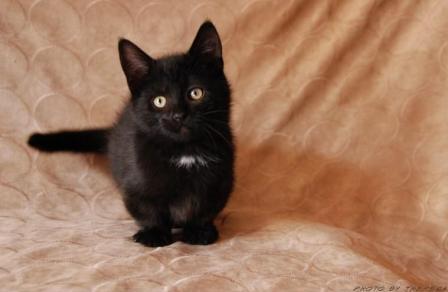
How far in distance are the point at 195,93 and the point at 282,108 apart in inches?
21.0

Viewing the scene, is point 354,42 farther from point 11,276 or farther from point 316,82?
point 11,276

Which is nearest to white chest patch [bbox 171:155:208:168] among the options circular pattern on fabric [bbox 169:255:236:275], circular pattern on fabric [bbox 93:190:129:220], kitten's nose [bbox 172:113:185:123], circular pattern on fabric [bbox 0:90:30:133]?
kitten's nose [bbox 172:113:185:123]

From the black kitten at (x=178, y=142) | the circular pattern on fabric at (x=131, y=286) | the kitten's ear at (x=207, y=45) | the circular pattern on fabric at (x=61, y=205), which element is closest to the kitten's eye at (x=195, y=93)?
the black kitten at (x=178, y=142)

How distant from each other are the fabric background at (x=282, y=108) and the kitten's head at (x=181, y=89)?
A: 0.35 m

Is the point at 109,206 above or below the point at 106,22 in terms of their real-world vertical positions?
below

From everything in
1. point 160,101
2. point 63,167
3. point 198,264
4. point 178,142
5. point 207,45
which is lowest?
point 198,264

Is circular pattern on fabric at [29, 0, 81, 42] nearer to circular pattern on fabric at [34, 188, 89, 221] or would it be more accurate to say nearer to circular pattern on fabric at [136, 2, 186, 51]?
circular pattern on fabric at [136, 2, 186, 51]

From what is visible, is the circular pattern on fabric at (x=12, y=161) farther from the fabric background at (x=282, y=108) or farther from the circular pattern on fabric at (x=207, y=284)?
the circular pattern on fabric at (x=207, y=284)

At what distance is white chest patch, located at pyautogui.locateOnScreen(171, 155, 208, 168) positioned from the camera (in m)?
1.23

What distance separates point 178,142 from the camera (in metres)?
1.22

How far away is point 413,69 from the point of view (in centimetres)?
159

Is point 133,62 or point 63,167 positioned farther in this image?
point 63,167

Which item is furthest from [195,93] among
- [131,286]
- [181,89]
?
[131,286]

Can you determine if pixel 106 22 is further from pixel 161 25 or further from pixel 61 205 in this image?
pixel 61 205
